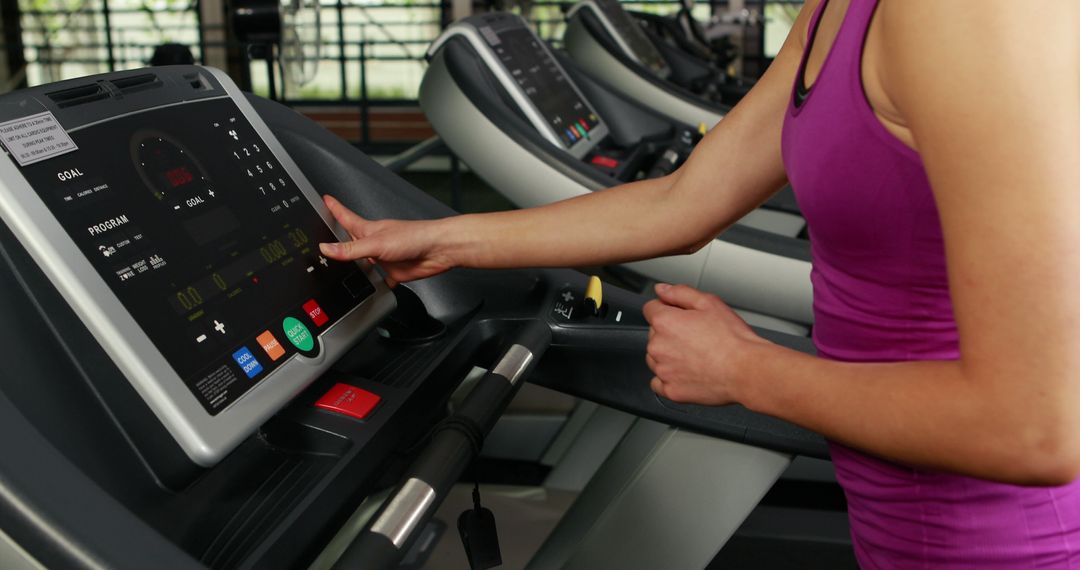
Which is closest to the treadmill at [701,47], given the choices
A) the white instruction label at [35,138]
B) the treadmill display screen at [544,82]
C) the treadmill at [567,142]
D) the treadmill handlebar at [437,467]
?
the treadmill at [567,142]

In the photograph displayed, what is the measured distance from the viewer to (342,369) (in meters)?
1.09

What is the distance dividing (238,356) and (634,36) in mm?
3250

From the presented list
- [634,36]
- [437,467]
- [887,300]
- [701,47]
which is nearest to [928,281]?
[887,300]

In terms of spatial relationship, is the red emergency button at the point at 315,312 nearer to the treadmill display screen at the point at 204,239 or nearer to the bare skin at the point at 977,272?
the treadmill display screen at the point at 204,239

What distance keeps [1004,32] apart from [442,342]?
0.73 metres

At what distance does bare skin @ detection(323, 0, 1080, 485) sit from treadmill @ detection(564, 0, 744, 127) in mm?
2297

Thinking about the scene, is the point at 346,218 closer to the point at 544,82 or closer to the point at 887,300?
the point at 887,300

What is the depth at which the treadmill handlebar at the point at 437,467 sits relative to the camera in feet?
2.49

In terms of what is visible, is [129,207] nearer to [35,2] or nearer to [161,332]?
[161,332]

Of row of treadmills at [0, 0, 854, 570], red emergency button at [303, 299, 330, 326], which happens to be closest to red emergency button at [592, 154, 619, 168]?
row of treadmills at [0, 0, 854, 570]

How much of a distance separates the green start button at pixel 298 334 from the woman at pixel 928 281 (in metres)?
0.33

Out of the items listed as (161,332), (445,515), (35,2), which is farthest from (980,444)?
(35,2)

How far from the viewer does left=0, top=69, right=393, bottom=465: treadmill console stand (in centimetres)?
81

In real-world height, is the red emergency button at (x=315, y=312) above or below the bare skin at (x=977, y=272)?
below
